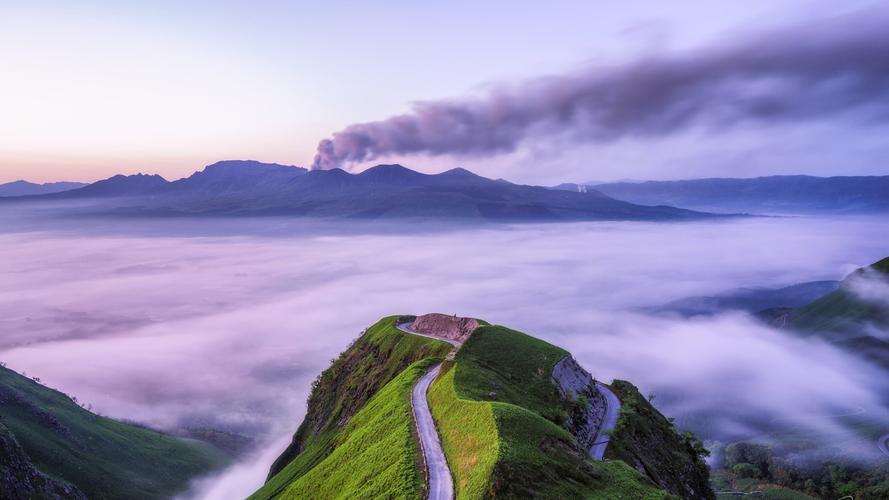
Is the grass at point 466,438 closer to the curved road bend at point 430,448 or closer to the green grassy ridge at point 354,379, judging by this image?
the curved road bend at point 430,448

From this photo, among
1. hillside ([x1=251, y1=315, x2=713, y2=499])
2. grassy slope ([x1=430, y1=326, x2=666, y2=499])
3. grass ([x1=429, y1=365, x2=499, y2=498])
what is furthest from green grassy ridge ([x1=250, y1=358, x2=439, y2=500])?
grassy slope ([x1=430, y1=326, x2=666, y2=499])

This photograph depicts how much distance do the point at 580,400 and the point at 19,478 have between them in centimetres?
10695

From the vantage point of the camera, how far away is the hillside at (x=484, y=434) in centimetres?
4519

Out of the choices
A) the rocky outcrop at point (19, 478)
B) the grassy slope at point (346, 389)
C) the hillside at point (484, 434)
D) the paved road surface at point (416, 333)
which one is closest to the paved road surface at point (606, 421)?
the hillside at point (484, 434)

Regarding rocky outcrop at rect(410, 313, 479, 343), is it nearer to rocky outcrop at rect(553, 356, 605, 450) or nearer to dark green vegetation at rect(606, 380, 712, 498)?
rocky outcrop at rect(553, 356, 605, 450)

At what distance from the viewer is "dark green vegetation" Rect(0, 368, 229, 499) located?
418 feet

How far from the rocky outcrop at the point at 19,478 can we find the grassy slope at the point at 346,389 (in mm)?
41281

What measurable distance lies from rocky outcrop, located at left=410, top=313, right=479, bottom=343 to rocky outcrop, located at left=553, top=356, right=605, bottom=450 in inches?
940

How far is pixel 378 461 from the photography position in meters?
55.4

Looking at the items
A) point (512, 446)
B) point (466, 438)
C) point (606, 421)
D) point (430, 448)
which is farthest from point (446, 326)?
point (512, 446)


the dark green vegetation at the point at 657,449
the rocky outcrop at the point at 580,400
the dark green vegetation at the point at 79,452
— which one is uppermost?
the rocky outcrop at the point at 580,400

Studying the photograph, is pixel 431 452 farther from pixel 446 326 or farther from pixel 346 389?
pixel 346 389

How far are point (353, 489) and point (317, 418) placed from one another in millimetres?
83388

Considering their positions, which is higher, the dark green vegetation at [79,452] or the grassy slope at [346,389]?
the grassy slope at [346,389]
